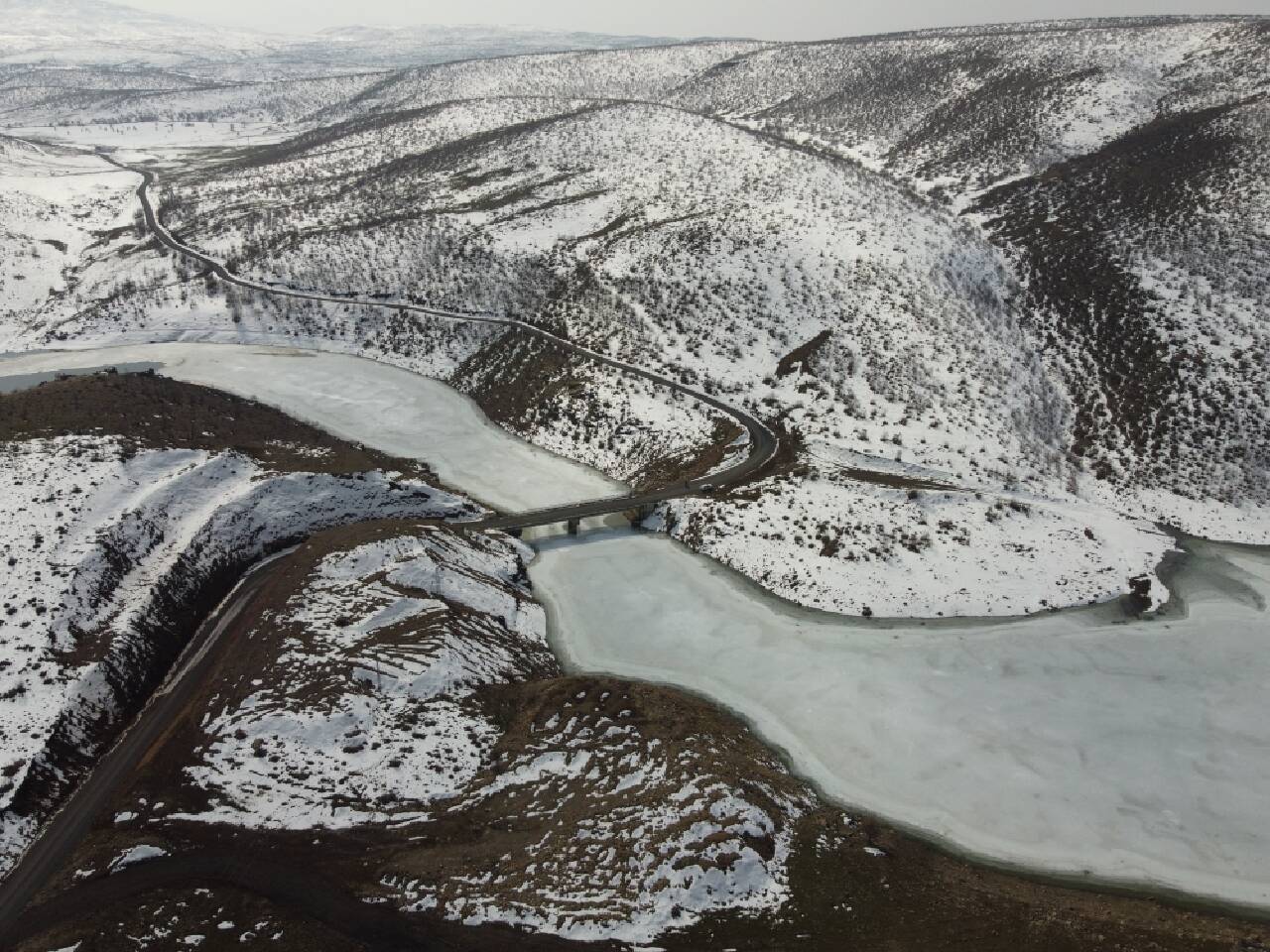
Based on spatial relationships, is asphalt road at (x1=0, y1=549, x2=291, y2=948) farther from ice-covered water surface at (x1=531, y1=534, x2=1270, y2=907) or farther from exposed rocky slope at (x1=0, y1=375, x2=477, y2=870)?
ice-covered water surface at (x1=531, y1=534, x2=1270, y2=907)

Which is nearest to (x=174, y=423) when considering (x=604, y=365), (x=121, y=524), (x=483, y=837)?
(x=121, y=524)

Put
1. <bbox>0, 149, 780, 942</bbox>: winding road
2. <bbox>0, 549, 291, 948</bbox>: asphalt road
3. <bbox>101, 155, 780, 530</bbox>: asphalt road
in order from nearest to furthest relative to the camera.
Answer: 1. <bbox>0, 549, 291, 948</bbox>: asphalt road
2. <bbox>0, 149, 780, 942</bbox>: winding road
3. <bbox>101, 155, 780, 530</bbox>: asphalt road

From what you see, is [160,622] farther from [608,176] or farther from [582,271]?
[608,176]

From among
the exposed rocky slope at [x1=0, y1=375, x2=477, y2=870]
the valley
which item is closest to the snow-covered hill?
the valley

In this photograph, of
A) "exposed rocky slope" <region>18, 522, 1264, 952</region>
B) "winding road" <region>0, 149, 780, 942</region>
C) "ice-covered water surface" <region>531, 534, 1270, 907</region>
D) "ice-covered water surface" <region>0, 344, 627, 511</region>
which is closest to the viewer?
"exposed rocky slope" <region>18, 522, 1264, 952</region>

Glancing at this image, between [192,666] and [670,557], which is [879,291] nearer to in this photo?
[670,557]

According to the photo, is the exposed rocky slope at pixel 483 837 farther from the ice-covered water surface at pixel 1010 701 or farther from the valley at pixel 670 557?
the ice-covered water surface at pixel 1010 701

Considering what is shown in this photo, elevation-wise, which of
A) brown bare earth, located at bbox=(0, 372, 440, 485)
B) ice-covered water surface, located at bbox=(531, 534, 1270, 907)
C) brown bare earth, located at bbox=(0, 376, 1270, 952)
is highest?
brown bare earth, located at bbox=(0, 372, 440, 485)
